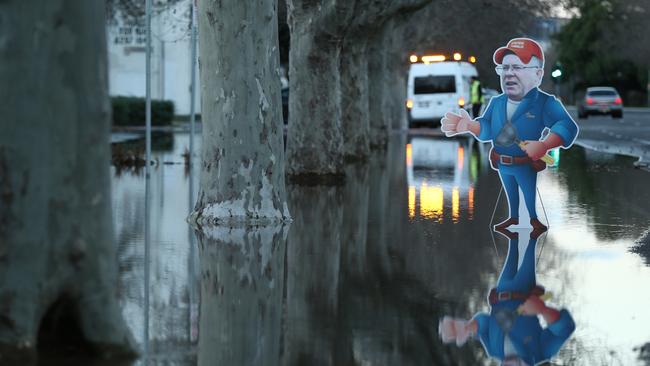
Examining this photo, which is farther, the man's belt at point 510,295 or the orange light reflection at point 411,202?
the orange light reflection at point 411,202

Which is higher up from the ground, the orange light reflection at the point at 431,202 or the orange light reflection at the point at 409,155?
the orange light reflection at the point at 431,202

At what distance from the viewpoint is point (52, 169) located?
6754mm

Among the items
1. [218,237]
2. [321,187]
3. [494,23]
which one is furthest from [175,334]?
[494,23]

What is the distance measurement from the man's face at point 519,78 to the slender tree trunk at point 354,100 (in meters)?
11.9

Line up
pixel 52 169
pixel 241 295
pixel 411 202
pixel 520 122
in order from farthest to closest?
1. pixel 411 202
2. pixel 520 122
3. pixel 241 295
4. pixel 52 169

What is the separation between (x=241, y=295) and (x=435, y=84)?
4088cm

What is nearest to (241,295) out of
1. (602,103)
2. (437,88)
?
(437,88)

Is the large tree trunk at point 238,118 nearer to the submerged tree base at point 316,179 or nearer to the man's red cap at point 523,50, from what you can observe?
the man's red cap at point 523,50

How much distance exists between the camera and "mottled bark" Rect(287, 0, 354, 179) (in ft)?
68.1

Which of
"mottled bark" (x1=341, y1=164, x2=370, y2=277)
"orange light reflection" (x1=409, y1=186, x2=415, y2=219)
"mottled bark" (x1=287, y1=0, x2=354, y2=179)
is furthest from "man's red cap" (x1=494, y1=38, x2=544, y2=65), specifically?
"mottled bark" (x1=287, y1=0, x2=354, y2=179)

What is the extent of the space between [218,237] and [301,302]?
12.2 ft

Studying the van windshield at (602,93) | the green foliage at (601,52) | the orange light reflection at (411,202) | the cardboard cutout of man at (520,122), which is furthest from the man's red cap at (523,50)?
the green foliage at (601,52)

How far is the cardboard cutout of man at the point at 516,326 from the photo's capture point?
7.71 meters

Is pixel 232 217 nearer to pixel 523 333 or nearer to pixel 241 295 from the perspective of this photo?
pixel 241 295
